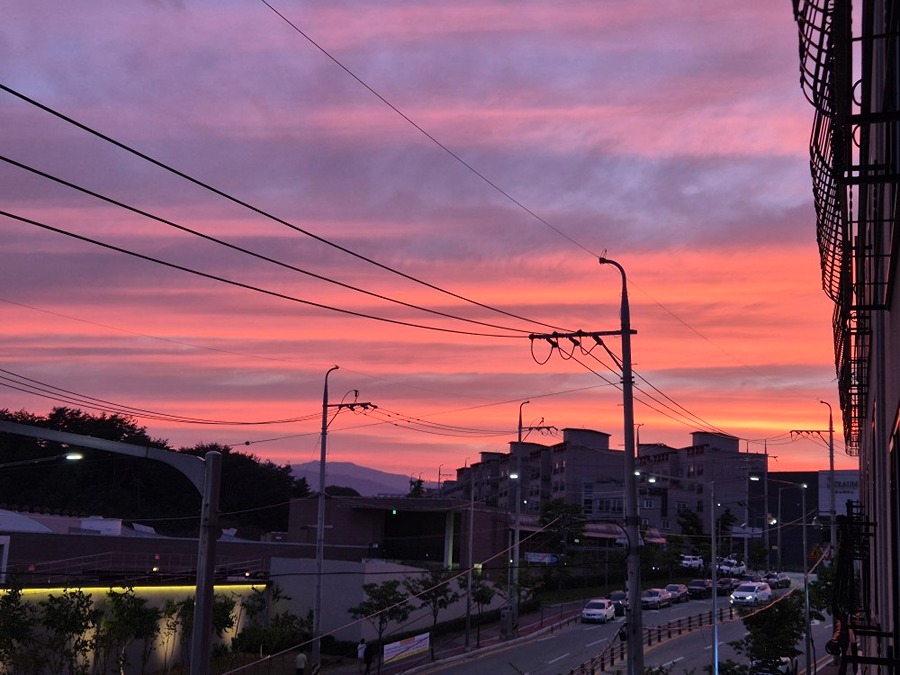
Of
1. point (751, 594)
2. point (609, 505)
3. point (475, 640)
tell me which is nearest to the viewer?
point (475, 640)

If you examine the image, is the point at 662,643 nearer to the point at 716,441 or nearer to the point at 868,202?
the point at 868,202

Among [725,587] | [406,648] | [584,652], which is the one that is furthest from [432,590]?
[725,587]

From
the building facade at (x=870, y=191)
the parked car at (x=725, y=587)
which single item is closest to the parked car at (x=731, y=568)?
the parked car at (x=725, y=587)

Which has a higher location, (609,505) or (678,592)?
(609,505)

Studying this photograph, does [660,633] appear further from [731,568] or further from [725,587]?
[731,568]

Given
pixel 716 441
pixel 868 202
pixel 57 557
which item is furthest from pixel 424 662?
pixel 716 441

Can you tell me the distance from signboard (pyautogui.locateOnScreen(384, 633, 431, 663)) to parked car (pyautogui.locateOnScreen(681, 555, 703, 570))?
198ft

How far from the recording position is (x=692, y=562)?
109 meters

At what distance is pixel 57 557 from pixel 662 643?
112 ft

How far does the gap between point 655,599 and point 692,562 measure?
116ft

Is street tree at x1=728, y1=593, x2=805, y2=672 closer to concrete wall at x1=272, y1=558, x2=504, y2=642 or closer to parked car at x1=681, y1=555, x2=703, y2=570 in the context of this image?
concrete wall at x1=272, y1=558, x2=504, y2=642

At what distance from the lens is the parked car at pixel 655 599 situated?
245ft

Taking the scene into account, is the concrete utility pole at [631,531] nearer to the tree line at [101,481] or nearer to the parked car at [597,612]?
the parked car at [597,612]

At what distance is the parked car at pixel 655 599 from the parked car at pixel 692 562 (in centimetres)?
2855
